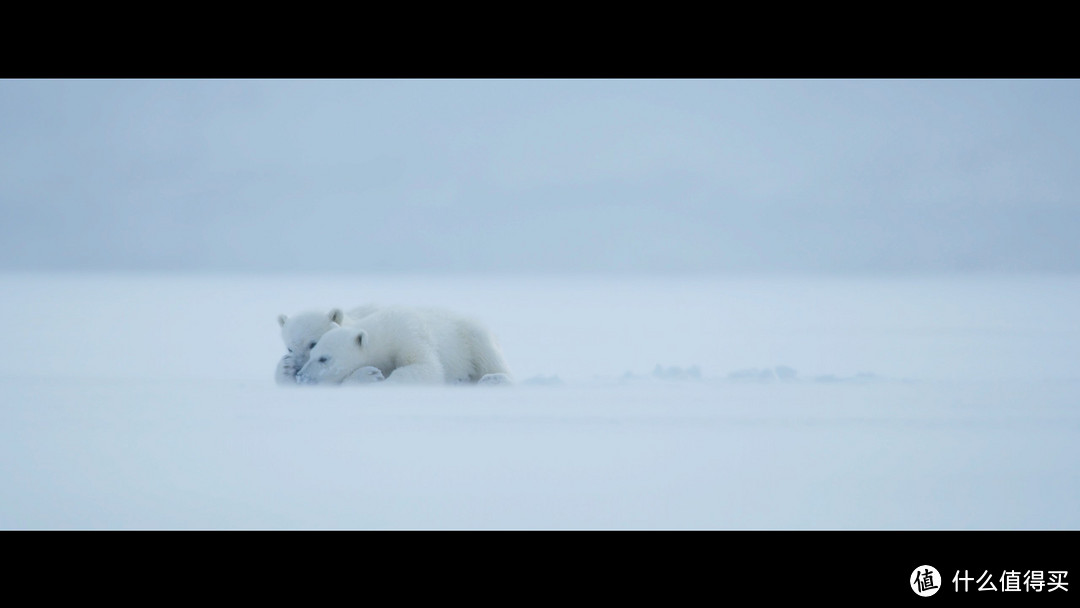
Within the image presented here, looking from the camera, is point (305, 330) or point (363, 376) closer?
point (363, 376)

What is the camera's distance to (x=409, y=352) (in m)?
5.51

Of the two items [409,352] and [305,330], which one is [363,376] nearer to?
[409,352]

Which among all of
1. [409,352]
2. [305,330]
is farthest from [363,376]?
[305,330]

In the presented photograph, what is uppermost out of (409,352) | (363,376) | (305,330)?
(305,330)

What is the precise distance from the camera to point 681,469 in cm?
391

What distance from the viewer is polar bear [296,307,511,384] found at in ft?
17.3

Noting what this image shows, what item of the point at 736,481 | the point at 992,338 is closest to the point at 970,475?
the point at 736,481

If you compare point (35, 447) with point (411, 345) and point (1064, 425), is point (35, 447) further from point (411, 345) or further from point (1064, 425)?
point (1064, 425)

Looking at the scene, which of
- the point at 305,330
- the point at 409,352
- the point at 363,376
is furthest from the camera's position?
the point at 305,330

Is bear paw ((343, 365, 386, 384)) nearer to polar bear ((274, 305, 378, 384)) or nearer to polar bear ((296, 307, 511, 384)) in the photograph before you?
polar bear ((296, 307, 511, 384))

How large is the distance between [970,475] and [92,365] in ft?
16.6

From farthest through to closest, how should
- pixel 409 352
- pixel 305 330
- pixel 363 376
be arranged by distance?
1. pixel 305 330
2. pixel 409 352
3. pixel 363 376

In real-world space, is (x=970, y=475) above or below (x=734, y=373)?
below

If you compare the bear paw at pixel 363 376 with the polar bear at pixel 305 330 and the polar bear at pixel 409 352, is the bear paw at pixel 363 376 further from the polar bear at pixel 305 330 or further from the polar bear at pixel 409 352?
the polar bear at pixel 305 330
